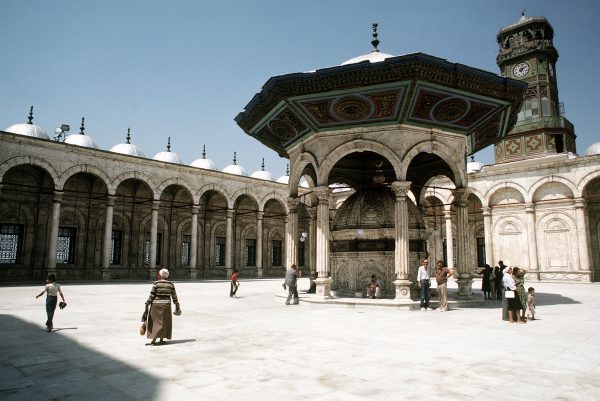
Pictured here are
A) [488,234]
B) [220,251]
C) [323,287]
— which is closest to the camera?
[323,287]

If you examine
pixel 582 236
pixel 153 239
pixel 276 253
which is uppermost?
pixel 582 236

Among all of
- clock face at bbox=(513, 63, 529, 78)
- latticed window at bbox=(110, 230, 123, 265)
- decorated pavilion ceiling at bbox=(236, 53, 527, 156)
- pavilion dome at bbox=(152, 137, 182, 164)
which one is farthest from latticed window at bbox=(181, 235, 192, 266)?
clock face at bbox=(513, 63, 529, 78)

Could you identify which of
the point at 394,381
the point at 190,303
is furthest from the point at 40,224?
the point at 394,381

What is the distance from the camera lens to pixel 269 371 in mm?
4633

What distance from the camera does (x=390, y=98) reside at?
10961 mm

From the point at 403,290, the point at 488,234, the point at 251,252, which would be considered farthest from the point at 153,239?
the point at 488,234

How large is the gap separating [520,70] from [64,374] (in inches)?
1284

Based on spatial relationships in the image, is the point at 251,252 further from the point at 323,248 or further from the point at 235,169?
the point at 323,248

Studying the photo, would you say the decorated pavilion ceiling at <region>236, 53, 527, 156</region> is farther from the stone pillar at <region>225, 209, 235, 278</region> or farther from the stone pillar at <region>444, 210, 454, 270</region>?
the stone pillar at <region>444, 210, 454, 270</region>

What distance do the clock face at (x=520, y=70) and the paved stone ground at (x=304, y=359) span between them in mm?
24754

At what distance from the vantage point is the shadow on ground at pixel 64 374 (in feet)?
12.7

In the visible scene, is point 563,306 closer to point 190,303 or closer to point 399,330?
point 399,330

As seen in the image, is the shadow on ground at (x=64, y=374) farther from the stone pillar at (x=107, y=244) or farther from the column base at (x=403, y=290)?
the stone pillar at (x=107, y=244)

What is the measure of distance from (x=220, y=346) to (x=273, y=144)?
31.6 ft
